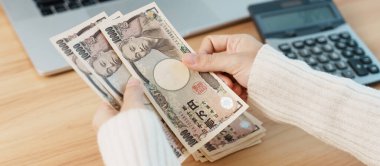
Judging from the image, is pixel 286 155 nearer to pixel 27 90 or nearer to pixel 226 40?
pixel 226 40

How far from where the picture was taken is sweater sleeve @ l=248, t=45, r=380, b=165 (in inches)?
28.6

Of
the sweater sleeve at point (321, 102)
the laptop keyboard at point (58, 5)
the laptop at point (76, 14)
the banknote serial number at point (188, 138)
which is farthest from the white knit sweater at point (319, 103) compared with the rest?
the laptop keyboard at point (58, 5)

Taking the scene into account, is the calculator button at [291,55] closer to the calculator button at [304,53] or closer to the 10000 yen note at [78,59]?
the calculator button at [304,53]

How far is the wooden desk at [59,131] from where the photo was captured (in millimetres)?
763

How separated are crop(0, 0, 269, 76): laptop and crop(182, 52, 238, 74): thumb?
0.56ft

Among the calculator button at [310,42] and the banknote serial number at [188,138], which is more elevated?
the banknote serial number at [188,138]

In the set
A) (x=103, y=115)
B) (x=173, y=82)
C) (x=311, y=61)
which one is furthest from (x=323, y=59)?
(x=103, y=115)

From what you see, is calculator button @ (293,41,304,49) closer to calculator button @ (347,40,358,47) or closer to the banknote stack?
calculator button @ (347,40,358,47)

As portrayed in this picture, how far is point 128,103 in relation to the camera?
26.1 inches

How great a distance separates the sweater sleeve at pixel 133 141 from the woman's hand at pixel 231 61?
14 centimetres

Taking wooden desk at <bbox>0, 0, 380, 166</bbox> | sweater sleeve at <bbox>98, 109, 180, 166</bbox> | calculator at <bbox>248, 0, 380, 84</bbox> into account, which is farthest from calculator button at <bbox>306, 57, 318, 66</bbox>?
sweater sleeve at <bbox>98, 109, 180, 166</bbox>

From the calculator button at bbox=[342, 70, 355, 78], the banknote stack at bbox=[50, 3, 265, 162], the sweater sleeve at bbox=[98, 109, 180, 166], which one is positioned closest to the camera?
the sweater sleeve at bbox=[98, 109, 180, 166]

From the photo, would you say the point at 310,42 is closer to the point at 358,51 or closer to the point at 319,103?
the point at 358,51

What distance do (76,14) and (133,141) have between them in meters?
0.39
